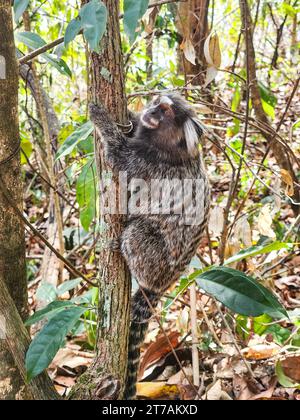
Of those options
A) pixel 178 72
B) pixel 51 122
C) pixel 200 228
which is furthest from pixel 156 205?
pixel 178 72

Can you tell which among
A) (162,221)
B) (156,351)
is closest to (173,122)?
(162,221)

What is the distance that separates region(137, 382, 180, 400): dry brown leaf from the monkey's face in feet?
5.12

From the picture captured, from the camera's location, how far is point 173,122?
127 inches

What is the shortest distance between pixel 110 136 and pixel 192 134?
2.42ft

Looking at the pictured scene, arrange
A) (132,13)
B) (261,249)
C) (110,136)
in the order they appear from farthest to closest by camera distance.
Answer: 1. (110,136)
2. (261,249)
3. (132,13)

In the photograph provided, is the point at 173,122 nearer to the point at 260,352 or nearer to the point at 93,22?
the point at 260,352

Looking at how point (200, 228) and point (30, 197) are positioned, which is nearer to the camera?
point (200, 228)

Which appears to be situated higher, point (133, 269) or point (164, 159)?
point (164, 159)

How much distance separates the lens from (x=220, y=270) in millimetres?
2078

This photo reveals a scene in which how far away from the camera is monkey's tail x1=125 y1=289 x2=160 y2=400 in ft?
8.45

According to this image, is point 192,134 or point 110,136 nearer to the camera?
point 110,136
